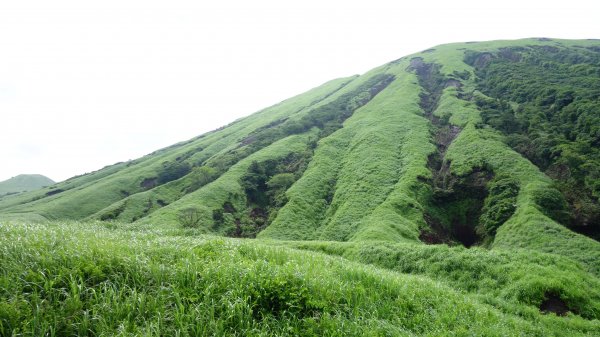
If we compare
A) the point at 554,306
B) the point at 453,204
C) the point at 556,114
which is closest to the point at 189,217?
the point at 453,204

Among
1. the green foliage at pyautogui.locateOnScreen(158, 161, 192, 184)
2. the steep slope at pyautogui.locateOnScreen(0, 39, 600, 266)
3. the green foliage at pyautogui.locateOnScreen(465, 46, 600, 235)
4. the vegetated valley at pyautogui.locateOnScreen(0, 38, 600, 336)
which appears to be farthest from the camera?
the green foliage at pyautogui.locateOnScreen(158, 161, 192, 184)

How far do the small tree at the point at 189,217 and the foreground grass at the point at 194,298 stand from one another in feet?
161

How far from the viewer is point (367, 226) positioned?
4606 centimetres

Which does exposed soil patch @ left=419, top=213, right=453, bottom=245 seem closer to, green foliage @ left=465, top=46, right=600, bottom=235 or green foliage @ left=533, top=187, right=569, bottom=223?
green foliage @ left=533, top=187, right=569, bottom=223

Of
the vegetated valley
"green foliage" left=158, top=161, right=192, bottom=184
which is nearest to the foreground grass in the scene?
the vegetated valley

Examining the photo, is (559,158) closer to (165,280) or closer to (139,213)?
(165,280)

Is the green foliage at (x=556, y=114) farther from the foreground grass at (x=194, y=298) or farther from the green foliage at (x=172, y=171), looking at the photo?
the green foliage at (x=172, y=171)

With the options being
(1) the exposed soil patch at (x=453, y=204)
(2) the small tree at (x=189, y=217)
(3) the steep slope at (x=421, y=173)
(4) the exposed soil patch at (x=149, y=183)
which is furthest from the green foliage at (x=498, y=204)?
(4) the exposed soil patch at (x=149, y=183)

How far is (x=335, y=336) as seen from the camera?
9414 millimetres

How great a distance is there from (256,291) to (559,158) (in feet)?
207

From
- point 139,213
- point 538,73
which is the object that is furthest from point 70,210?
point 538,73

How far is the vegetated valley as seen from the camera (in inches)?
376

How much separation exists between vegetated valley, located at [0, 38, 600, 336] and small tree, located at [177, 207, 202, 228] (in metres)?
0.40

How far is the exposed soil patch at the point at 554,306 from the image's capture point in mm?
17094
